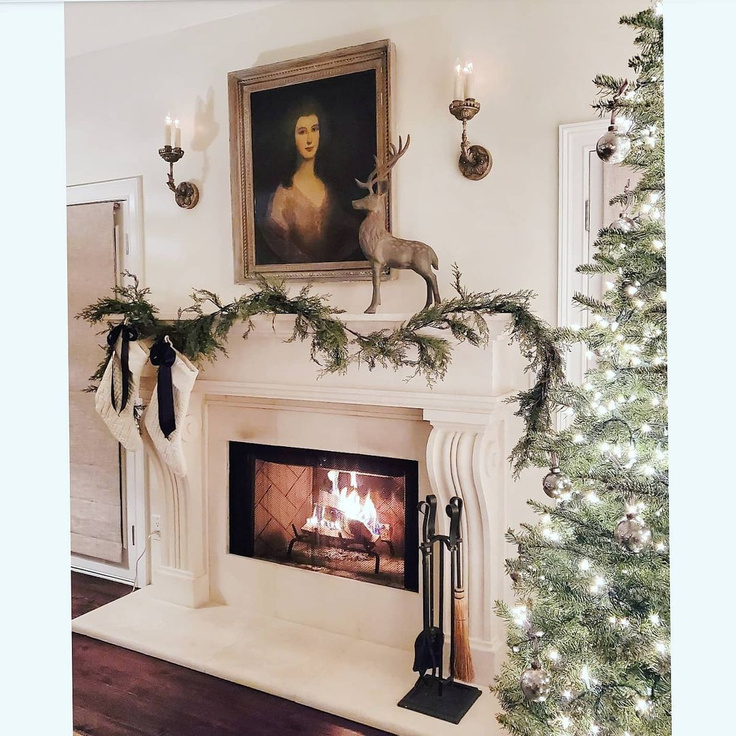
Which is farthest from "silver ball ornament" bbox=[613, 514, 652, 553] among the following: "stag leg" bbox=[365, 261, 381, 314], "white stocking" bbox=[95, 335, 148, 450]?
"white stocking" bbox=[95, 335, 148, 450]

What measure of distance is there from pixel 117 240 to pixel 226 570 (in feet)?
5.30

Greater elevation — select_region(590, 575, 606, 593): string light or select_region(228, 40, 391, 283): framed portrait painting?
select_region(228, 40, 391, 283): framed portrait painting

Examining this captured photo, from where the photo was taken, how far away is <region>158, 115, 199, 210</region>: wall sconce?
287 centimetres

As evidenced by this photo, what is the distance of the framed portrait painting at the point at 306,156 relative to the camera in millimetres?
2553

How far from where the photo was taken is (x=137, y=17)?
2.85 meters

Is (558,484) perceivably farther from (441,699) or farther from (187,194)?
(187,194)

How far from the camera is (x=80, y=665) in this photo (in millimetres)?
2514

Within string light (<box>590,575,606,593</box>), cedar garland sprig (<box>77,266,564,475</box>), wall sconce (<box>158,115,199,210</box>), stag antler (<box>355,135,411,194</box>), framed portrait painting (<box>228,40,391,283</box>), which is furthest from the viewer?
wall sconce (<box>158,115,199,210</box>)

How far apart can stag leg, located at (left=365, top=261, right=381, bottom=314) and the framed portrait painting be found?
0.19 meters

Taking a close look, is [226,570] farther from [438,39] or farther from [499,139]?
[438,39]

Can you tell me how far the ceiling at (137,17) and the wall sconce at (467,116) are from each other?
0.92 meters

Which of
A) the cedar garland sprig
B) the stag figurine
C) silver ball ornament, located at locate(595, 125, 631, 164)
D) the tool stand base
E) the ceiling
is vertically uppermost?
the ceiling

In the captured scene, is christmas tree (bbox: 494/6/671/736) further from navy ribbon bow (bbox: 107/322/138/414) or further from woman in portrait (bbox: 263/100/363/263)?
navy ribbon bow (bbox: 107/322/138/414)

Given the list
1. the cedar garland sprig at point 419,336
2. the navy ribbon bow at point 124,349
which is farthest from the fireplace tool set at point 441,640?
the navy ribbon bow at point 124,349
